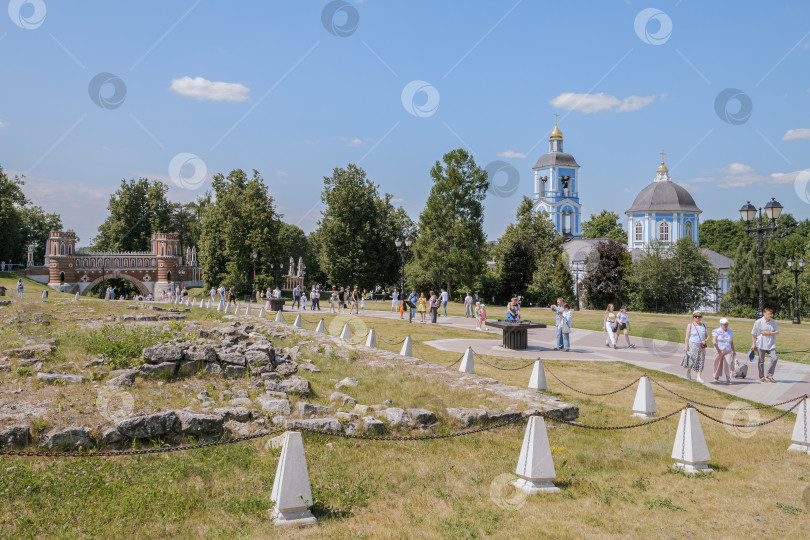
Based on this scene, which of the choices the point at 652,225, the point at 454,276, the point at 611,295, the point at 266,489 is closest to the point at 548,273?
the point at 611,295

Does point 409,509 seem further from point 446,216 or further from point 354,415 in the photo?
point 446,216

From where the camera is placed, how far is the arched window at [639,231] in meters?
80.8

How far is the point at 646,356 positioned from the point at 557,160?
77.7m

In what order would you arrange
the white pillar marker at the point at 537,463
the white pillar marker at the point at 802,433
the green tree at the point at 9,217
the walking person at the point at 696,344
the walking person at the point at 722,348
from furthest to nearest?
1. the green tree at the point at 9,217
2. the walking person at the point at 722,348
3. the walking person at the point at 696,344
4. the white pillar marker at the point at 802,433
5. the white pillar marker at the point at 537,463

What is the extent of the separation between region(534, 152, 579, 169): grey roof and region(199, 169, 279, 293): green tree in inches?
2035

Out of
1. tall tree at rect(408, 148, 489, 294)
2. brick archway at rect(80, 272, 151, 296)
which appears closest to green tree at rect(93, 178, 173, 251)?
brick archway at rect(80, 272, 151, 296)

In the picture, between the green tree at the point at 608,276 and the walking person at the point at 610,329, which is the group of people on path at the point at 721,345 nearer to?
the walking person at the point at 610,329

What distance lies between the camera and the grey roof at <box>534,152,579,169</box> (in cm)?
9100

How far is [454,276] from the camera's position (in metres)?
45.8

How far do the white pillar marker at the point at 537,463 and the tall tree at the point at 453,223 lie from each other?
38.4m

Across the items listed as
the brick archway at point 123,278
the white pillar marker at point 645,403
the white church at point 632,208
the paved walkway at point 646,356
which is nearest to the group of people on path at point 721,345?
the paved walkway at point 646,356

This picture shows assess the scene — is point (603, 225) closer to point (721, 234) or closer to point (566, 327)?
point (721, 234)

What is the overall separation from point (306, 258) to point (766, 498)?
8192 centimetres

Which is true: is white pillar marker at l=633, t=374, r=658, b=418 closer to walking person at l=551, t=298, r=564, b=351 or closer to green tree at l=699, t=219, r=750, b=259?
walking person at l=551, t=298, r=564, b=351
